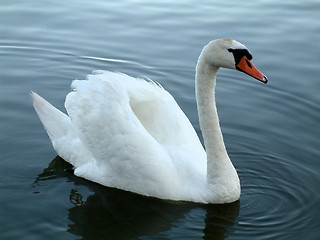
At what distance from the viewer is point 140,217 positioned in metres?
7.74

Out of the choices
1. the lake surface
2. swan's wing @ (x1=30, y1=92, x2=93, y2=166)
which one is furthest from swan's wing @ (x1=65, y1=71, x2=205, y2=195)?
the lake surface

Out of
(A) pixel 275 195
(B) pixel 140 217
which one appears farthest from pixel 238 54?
(B) pixel 140 217

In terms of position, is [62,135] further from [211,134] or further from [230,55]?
[230,55]

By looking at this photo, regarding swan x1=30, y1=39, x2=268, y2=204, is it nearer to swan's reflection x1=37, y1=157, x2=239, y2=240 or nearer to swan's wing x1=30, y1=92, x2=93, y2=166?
swan's wing x1=30, y1=92, x2=93, y2=166

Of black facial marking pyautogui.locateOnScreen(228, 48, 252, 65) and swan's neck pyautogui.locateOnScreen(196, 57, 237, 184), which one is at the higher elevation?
black facial marking pyautogui.locateOnScreen(228, 48, 252, 65)

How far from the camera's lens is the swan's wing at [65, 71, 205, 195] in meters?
7.86

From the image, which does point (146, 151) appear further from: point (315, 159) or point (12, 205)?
point (315, 159)

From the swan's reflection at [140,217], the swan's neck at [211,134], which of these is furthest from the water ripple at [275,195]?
the swan's neck at [211,134]

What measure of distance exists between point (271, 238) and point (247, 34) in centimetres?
708

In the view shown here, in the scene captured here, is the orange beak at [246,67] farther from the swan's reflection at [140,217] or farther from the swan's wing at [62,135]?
the swan's wing at [62,135]

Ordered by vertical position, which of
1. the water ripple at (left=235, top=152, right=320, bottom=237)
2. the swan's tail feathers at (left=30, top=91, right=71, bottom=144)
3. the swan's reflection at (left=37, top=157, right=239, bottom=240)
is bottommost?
the swan's reflection at (left=37, top=157, right=239, bottom=240)

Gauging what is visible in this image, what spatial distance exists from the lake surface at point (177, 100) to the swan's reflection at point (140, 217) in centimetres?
1

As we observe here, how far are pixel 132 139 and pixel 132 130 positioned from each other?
0.10 meters

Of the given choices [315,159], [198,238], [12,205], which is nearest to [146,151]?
[198,238]
